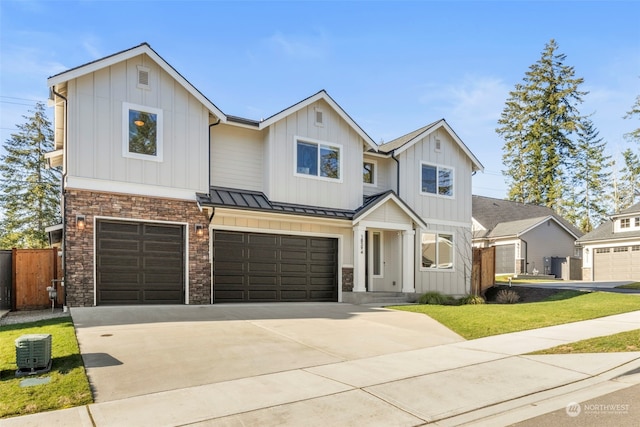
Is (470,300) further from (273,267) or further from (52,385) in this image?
(52,385)

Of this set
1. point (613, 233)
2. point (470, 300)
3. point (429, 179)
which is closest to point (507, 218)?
point (613, 233)

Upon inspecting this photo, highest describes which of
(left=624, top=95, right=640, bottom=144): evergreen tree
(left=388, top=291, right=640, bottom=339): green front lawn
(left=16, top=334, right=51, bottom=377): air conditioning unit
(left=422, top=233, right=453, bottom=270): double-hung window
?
(left=624, top=95, right=640, bottom=144): evergreen tree

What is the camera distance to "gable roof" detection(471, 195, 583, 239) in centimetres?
3231

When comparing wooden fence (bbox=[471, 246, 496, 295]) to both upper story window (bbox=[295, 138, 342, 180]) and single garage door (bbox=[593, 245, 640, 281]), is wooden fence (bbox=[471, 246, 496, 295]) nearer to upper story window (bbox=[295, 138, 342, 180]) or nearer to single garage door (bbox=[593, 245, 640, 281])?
upper story window (bbox=[295, 138, 342, 180])

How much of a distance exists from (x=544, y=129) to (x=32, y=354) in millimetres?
50648

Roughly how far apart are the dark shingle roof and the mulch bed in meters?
7.81

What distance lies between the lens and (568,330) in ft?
31.4

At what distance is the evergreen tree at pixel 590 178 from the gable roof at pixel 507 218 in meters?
11.4

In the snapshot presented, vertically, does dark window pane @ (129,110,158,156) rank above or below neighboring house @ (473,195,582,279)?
above

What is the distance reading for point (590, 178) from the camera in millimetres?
47750

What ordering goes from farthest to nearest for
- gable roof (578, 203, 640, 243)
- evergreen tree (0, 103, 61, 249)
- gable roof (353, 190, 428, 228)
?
evergreen tree (0, 103, 61, 249)
gable roof (578, 203, 640, 243)
gable roof (353, 190, 428, 228)

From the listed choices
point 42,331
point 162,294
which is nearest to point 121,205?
point 162,294

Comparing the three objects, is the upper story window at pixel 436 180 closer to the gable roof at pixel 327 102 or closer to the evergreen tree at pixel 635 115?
the gable roof at pixel 327 102

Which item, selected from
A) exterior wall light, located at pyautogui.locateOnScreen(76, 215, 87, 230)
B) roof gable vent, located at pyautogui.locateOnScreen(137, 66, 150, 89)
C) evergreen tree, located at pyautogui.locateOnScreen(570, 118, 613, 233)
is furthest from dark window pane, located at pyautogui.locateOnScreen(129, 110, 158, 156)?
evergreen tree, located at pyautogui.locateOnScreen(570, 118, 613, 233)
